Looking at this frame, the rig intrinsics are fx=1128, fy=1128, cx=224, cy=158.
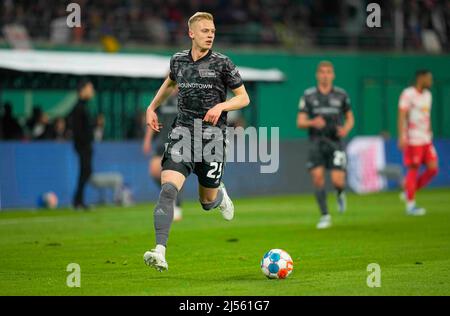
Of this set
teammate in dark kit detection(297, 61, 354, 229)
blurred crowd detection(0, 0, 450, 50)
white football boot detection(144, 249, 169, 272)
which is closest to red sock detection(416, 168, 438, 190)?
teammate in dark kit detection(297, 61, 354, 229)

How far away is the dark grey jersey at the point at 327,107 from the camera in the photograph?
19.0 m

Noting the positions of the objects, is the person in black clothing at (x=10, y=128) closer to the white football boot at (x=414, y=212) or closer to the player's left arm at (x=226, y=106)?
the white football boot at (x=414, y=212)

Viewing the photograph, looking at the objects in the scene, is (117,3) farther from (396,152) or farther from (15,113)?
(396,152)

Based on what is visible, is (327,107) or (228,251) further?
(327,107)

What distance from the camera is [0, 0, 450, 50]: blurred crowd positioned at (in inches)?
1261

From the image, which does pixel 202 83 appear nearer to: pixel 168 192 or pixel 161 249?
pixel 168 192

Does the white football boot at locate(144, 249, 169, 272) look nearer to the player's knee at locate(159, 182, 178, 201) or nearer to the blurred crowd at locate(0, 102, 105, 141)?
the player's knee at locate(159, 182, 178, 201)

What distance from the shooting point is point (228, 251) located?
15008 millimetres

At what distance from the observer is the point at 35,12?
105 feet

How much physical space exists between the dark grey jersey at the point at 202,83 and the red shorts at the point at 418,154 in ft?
32.3

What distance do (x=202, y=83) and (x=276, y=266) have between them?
2.21m

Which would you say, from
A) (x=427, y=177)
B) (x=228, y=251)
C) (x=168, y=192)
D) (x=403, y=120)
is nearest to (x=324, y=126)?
(x=403, y=120)
